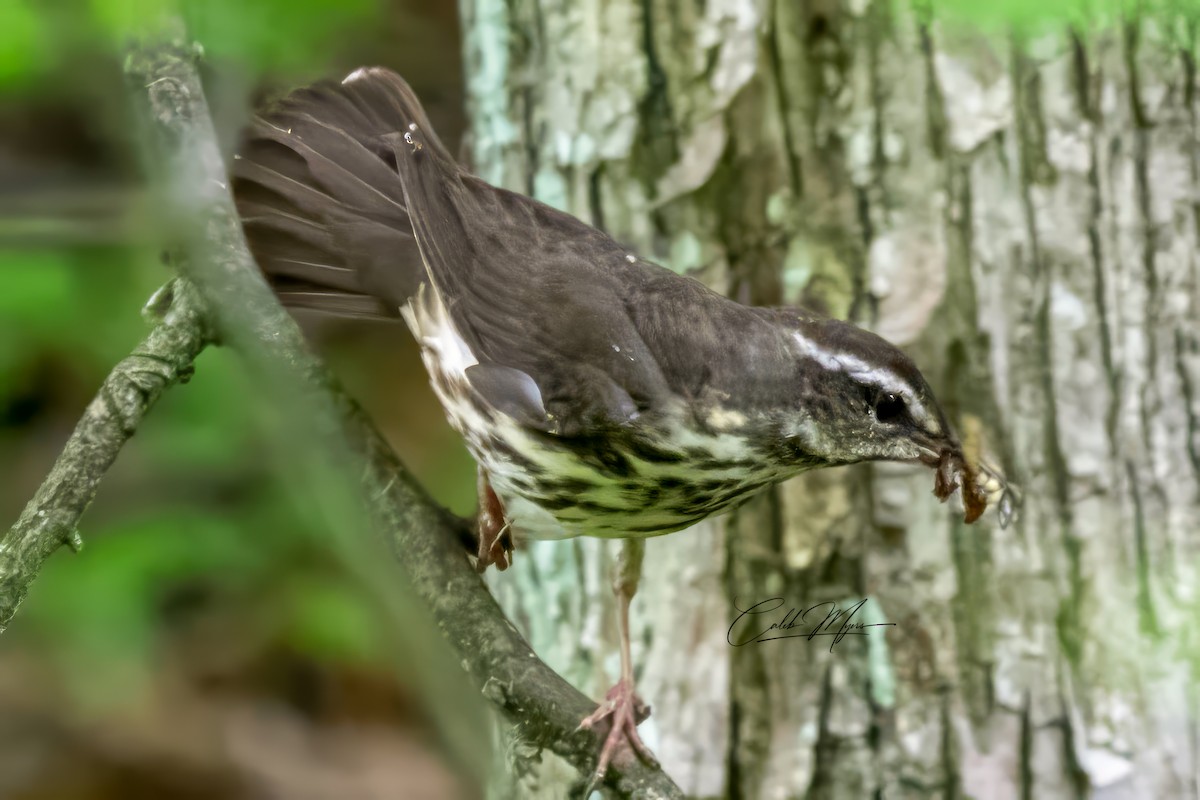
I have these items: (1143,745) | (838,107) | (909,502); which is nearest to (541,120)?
(838,107)

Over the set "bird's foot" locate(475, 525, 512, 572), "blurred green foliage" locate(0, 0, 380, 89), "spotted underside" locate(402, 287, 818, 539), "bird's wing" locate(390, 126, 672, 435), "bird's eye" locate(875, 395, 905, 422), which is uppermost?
"blurred green foliage" locate(0, 0, 380, 89)

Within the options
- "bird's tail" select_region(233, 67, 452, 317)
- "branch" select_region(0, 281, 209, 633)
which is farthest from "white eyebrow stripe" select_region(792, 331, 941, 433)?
"branch" select_region(0, 281, 209, 633)

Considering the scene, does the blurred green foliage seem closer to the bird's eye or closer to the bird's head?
the bird's head

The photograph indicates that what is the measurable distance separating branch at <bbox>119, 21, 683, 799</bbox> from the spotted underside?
0.20 meters

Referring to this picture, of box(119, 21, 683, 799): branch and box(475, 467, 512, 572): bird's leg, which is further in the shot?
box(475, 467, 512, 572): bird's leg

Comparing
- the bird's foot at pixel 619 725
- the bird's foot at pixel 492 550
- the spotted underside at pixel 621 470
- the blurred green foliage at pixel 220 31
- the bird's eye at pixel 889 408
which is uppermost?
the blurred green foliage at pixel 220 31

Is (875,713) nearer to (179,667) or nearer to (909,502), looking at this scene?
(909,502)

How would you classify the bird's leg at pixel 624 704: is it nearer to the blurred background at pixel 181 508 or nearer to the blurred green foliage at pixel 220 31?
the blurred background at pixel 181 508

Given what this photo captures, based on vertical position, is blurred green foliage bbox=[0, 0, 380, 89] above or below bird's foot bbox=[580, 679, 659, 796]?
above

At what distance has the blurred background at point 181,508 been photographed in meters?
3.90

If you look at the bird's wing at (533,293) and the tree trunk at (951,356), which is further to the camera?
the tree trunk at (951,356)

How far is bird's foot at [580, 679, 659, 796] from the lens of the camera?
7.30ft

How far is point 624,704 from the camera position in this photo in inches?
96.0

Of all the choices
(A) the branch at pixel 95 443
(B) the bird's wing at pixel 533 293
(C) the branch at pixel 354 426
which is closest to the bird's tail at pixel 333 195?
(B) the bird's wing at pixel 533 293
